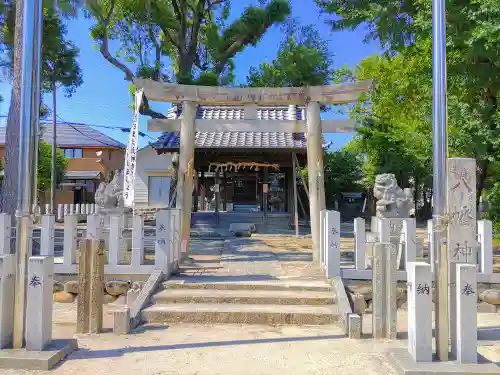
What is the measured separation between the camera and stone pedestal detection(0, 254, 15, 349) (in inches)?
173

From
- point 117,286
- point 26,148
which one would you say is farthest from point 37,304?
point 117,286

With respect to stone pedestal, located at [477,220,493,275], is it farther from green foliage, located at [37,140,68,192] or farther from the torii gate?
green foliage, located at [37,140,68,192]

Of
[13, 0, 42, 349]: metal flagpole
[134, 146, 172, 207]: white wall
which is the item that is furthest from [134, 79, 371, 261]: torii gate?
[134, 146, 172, 207]: white wall

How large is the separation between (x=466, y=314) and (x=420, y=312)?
435 millimetres

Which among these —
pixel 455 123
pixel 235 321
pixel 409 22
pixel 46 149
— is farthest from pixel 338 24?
pixel 46 149

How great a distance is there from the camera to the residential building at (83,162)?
101ft

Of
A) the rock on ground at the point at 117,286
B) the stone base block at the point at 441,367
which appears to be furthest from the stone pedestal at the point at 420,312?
the rock on ground at the point at 117,286

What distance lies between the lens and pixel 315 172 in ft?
27.8

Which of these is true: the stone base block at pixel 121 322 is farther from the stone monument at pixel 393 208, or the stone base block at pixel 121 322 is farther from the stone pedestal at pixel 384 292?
the stone monument at pixel 393 208

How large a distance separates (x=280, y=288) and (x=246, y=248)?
4.16 m

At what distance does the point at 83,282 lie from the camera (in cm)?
550

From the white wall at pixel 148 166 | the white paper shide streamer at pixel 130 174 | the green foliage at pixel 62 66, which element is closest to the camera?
the white paper shide streamer at pixel 130 174

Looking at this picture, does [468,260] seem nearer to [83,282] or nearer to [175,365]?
[175,365]

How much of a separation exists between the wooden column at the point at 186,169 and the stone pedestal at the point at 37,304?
4.02 metres
